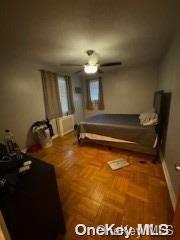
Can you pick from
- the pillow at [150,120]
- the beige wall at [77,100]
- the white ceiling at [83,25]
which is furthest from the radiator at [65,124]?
the pillow at [150,120]

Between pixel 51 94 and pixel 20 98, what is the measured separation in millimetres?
1009

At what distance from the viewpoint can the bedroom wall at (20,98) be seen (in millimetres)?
2645

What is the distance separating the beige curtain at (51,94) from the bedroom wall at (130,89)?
6.74 ft

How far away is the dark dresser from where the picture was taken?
743mm

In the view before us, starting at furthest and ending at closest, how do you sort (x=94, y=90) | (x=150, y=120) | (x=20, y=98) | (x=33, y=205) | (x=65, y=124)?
(x=94, y=90) → (x=65, y=124) → (x=20, y=98) → (x=150, y=120) → (x=33, y=205)

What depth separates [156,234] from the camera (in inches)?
46.8

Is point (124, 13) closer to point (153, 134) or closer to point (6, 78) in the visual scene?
point (153, 134)

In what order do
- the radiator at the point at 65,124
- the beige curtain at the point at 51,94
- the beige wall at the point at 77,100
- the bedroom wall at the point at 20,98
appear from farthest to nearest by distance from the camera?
1. the beige wall at the point at 77,100
2. the radiator at the point at 65,124
3. the beige curtain at the point at 51,94
4. the bedroom wall at the point at 20,98

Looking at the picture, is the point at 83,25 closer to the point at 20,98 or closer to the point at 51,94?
the point at 20,98

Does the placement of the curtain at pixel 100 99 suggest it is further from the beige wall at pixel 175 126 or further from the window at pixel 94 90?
the beige wall at pixel 175 126

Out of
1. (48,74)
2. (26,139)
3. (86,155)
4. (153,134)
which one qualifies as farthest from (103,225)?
(48,74)

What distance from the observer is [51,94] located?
3793 millimetres

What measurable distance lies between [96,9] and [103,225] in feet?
8.13

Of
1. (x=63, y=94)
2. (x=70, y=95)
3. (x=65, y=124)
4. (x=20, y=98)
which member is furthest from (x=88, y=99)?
(x=20, y=98)
